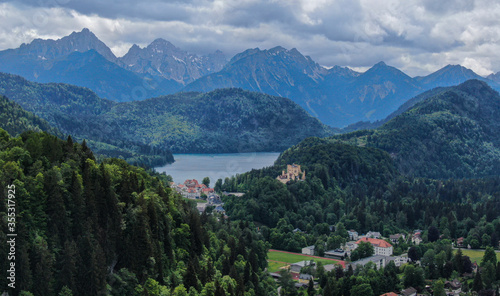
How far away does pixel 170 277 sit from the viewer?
4362 cm

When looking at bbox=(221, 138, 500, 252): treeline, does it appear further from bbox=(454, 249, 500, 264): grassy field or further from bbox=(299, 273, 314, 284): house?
bbox=(299, 273, 314, 284): house

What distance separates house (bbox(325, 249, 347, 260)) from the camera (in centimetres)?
7506

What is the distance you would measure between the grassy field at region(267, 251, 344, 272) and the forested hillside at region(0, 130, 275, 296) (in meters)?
15.9

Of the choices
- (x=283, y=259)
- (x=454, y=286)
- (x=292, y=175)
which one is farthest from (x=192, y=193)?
(x=454, y=286)

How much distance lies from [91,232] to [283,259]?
36.9 metres

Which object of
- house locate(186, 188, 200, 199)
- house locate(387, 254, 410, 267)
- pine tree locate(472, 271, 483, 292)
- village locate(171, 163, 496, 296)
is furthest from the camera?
house locate(186, 188, 200, 199)

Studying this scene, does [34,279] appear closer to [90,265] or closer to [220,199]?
[90,265]

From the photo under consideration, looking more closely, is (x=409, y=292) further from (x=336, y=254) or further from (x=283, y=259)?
(x=283, y=259)

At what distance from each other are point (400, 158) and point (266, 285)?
138m

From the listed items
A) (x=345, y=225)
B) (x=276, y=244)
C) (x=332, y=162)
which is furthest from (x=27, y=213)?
(x=332, y=162)

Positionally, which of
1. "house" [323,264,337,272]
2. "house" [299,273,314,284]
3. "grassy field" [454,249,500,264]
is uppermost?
"grassy field" [454,249,500,264]

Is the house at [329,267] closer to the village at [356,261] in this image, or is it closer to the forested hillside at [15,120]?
the village at [356,261]

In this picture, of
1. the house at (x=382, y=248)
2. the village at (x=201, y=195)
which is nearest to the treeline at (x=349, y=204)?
the village at (x=201, y=195)

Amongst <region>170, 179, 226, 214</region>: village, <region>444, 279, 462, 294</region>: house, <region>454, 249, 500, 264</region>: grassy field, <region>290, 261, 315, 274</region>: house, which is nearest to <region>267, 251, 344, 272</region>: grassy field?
<region>290, 261, 315, 274</region>: house
